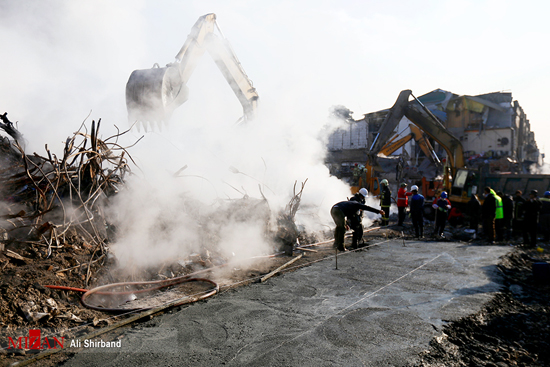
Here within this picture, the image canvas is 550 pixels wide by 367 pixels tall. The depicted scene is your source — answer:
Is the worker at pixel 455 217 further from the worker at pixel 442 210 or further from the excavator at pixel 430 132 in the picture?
the worker at pixel 442 210

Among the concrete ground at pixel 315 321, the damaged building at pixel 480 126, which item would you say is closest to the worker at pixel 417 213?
the concrete ground at pixel 315 321

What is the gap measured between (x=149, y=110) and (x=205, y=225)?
2836mm

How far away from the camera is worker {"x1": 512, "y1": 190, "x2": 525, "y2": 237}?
10.4 metres

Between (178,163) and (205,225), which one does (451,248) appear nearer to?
(205,225)

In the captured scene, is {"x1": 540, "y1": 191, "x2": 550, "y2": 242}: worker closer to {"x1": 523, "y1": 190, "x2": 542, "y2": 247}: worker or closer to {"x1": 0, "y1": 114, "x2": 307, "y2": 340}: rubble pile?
{"x1": 523, "y1": 190, "x2": 542, "y2": 247}: worker

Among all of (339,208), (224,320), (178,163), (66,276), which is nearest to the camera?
(224,320)

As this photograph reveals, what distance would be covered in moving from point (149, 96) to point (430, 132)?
1178 cm

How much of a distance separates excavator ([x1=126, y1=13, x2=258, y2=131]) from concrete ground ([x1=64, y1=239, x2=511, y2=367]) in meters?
3.81

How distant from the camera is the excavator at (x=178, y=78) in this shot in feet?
20.7

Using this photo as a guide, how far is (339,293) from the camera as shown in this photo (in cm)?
493

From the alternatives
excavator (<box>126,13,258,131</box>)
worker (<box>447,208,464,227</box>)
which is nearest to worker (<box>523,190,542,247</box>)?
worker (<box>447,208,464,227</box>)

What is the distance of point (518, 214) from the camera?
423 inches

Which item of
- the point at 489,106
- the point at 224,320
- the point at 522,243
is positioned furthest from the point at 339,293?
the point at 489,106

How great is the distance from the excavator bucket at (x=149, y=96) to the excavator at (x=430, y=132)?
10.4m
